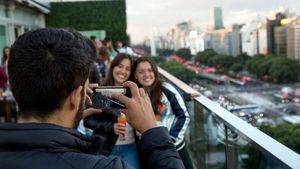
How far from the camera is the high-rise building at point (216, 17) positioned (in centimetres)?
10169

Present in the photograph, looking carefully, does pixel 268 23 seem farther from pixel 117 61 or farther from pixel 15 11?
pixel 117 61

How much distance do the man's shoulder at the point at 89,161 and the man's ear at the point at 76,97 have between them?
0.16 m

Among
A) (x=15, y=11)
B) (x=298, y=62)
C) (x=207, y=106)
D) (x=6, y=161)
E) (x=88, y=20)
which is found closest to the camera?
(x=6, y=161)

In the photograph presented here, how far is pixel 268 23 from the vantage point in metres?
91.2

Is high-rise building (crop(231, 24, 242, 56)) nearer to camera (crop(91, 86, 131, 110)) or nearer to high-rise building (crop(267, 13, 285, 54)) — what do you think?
high-rise building (crop(267, 13, 285, 54))

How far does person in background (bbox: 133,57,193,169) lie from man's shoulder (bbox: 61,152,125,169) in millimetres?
2093

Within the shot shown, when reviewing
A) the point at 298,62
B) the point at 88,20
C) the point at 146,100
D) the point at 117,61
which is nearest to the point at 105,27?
the point at 88,20

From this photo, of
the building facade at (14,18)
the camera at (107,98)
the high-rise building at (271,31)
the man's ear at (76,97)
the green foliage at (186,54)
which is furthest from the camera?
the high-rise building at (271,31)

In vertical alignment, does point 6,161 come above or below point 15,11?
below

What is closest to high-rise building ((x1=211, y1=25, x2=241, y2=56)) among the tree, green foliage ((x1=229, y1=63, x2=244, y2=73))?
green foliage ((x1=229, y1=63, x2=244, y2=73))

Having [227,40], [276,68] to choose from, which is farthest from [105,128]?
[227,40]

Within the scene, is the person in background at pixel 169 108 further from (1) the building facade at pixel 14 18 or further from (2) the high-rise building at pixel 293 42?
(2) the high-rise building at pixel 293 42

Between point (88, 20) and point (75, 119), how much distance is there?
20.2m

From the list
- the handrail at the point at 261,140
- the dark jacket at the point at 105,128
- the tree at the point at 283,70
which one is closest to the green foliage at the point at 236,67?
the tree at the point at 283,70
